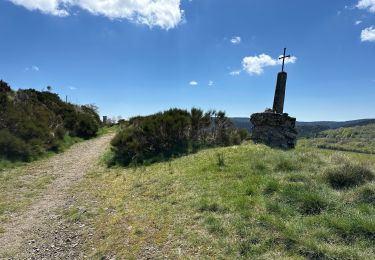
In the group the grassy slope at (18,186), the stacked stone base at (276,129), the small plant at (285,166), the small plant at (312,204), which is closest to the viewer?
the small plant at (312,204)

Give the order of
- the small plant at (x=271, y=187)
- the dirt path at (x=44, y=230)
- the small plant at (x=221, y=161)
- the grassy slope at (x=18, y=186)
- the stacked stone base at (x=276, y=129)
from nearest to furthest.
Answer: the dirt path at (x=44, y=230)
the small plant at (x=271, y=187)
the grassy slope at (x=18, y=186)
the small plant at (x=221, y=161)
the stacked stone base at (x=276, y=129)

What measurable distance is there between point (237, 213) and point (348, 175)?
3.10 m

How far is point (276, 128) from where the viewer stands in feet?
42.6

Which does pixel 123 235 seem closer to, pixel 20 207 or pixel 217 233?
pixel 217 233

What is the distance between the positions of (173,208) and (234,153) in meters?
4.27

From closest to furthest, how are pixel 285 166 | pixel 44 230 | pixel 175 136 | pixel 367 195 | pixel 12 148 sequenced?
1. pixel 367 195
2. pixel 44 230
3. pixel 285 166
4. pixel 12 148
5. pixel 175 136

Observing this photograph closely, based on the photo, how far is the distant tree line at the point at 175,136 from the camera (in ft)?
46.3

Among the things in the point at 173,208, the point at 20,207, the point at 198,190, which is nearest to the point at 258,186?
the point at 198,190

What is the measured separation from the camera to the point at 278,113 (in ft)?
42.7

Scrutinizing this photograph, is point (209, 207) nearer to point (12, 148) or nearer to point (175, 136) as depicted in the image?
point (175, 136)

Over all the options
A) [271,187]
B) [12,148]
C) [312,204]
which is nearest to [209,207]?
[271,187]

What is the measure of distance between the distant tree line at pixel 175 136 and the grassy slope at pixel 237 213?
425cm

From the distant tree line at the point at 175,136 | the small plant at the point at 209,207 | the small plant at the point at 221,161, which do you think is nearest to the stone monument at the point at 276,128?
the distant tree line at the point at 175,136

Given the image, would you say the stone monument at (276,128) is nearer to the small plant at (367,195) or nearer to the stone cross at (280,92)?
the stone cross at (280,92)
